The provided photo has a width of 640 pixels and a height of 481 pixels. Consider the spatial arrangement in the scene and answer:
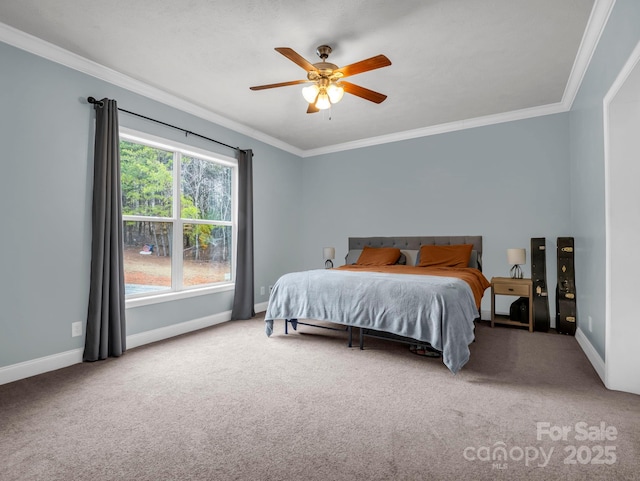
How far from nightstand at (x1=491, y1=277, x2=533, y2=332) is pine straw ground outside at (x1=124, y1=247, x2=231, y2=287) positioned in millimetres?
3550

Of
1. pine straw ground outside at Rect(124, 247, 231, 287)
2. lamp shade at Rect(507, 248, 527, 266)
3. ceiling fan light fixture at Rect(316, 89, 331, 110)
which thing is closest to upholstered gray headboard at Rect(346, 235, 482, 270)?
lamp shade at Rect(507, 248, 527, 266)

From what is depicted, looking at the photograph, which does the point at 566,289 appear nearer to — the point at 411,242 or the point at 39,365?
the point at 411,242

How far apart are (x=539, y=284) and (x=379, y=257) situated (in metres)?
1.99

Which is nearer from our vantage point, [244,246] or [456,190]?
[244,246]

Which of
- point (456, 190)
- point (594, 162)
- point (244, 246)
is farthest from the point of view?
point (456, 190)

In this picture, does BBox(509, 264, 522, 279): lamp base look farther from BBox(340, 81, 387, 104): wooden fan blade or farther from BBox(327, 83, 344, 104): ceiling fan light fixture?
BBox(327, 83, 344, 104): ceiling fan light fixture

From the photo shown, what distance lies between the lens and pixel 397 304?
296 centimetres

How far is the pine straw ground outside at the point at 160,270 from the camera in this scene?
3621 mm

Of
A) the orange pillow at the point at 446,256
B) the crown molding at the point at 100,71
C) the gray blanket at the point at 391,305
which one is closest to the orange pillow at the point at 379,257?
the orange pillow at the point at 446,256

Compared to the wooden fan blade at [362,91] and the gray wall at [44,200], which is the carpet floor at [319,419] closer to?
the gray wall at [44,200]

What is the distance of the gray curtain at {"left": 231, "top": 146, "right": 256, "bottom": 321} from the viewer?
464cm

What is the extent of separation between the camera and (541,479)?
1511 millimetres

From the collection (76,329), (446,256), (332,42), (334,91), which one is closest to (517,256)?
(446,256)

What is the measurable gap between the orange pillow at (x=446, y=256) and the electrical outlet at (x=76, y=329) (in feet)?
Result: 12.7
